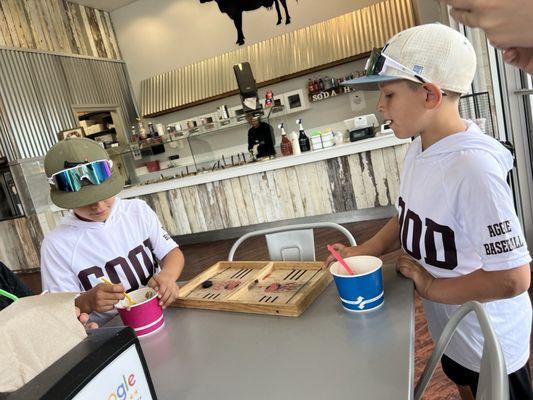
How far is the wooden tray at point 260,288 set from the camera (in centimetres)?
114

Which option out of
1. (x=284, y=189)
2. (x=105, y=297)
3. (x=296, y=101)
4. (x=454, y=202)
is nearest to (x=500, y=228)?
(x=454, y=202)

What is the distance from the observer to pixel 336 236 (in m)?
4.43

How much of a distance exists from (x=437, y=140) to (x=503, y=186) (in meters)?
0.24

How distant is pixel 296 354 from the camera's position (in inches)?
36.1

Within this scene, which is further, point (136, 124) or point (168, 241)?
point (136, 124)

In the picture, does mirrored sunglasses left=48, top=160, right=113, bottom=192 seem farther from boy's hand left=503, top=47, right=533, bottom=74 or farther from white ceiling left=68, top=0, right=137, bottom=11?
white ceiling left=68, top=0, right=137, bottom=11

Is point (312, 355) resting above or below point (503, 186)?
below

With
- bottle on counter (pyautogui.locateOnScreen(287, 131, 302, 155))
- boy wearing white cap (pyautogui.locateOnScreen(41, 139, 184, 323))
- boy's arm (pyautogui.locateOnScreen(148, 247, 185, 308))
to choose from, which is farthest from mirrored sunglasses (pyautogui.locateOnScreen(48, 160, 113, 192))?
bottle on counter (pyautogui.locateOnScreen(287, 131, 302, 155))

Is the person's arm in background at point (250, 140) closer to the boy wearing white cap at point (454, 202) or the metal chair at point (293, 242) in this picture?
the metal chair at point (293, 242)

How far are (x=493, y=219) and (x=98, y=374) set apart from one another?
0.94 meters

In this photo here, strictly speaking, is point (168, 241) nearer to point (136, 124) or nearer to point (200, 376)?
point (200, 376)

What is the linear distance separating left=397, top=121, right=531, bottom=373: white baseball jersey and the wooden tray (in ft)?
1.17

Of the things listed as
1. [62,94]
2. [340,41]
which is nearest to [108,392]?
[340,41]

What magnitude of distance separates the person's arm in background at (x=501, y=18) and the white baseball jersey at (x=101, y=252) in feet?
4.85
